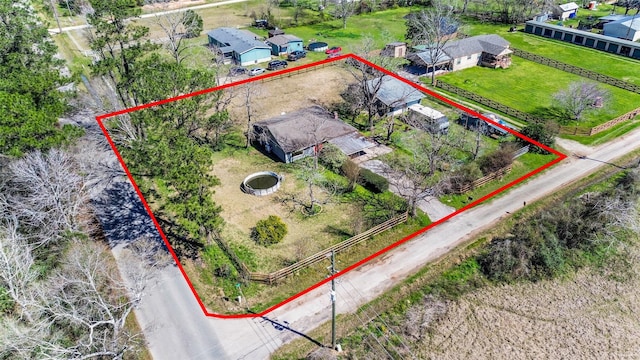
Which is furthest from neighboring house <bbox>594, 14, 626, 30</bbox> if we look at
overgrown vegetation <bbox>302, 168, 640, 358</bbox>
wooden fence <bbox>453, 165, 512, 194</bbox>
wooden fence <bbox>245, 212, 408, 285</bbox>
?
wooden fence <bbox>245, 212, 408, 285</bbox>

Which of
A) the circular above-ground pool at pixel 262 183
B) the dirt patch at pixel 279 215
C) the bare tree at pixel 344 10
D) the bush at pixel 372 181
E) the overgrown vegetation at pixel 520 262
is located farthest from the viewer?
the bare tree at pixel 344 10

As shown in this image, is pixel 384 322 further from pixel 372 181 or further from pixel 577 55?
pixel 577 55

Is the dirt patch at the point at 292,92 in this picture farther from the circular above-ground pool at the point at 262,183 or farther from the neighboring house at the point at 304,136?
the circular above-ground pool at the point at 262,183

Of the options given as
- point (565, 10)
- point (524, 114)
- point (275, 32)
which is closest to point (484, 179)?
point (524, 114)

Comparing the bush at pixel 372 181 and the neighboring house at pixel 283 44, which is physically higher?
the neighboring house at pixel 283 44

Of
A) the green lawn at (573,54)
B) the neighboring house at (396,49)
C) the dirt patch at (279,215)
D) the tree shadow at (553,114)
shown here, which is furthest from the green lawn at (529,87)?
the dirt patch at (279,215)

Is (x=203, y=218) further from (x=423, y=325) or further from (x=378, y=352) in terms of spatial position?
(x=423, y=325)
